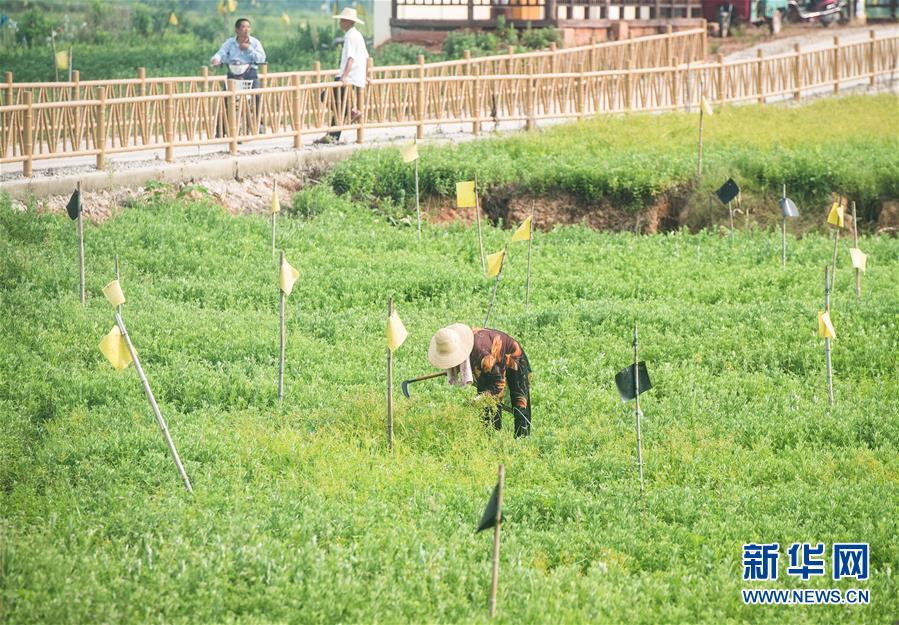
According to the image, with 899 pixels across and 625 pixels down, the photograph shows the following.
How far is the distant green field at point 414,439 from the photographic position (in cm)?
714

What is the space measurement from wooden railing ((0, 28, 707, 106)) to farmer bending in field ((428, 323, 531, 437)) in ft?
27.4

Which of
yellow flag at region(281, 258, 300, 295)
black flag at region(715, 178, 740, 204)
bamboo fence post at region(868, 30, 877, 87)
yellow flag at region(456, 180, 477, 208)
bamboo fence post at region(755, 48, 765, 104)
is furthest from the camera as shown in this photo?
bamboo fence post at region(868, 30, 877, 87)

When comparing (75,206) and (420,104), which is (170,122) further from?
(420,104)

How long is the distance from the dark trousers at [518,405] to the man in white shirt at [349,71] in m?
9.35

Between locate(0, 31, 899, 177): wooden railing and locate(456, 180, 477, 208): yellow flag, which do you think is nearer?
locate(456, 180, 477, 208): yellow flag

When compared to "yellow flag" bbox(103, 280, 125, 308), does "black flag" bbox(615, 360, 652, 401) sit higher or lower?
lower

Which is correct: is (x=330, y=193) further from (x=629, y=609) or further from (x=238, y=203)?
(x=629, y=609)

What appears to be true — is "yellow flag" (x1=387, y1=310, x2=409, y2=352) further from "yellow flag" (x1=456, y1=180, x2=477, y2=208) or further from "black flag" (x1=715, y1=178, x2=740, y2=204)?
"black flag" (x1=715, y1=178, x2=740, y2=204)

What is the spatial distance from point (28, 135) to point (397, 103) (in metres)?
6.17

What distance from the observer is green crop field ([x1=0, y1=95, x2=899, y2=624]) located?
7.15 meters

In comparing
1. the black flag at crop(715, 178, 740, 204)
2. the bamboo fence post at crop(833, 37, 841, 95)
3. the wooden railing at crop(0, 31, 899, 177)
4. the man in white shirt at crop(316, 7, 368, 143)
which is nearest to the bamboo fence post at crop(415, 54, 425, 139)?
the wooden railing at crop(0, 31, 899, 177)

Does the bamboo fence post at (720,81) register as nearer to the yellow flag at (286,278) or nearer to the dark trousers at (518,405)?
the yellow flag at (286,278)

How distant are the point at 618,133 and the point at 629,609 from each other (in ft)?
44.1

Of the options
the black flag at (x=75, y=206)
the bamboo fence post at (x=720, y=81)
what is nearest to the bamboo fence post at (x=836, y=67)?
the bamboo fence post at (x=720, y=81)
